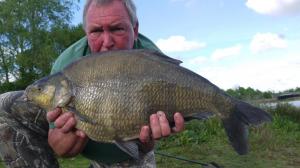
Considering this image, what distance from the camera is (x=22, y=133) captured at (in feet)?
12.4

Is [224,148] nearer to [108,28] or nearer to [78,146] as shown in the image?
[78,146]

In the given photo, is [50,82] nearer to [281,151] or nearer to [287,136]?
[281,151]

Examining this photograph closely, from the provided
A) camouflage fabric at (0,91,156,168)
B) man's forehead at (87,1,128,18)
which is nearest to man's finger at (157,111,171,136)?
man's forehead at (87,1,128,18)

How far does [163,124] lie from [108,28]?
2.81 ft

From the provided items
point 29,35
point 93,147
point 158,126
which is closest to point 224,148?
point 93,147

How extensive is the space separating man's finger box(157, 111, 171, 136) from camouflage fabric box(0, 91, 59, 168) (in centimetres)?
120

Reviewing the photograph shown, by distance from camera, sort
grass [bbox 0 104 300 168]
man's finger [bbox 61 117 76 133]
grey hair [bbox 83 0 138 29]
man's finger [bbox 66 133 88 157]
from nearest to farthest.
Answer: man's finger [bbox 61 117 76 133]
man's finger [bbox 66 133 88 157]
grey hair [bbox 83 0 138 29]
grass [bbox 0 104 300 168]

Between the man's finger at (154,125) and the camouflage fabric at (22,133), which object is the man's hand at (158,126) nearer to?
the man's finger at (154,125)

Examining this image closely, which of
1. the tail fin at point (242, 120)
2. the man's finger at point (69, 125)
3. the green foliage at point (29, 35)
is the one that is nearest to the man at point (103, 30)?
the man's finger at point (69, 125)

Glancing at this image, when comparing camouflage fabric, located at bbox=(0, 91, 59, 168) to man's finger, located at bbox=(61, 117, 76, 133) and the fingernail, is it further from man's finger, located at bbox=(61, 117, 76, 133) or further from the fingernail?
the fingernail

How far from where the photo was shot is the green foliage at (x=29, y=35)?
127ft

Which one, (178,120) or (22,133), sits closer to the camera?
(178,120)

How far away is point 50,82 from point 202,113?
844 mm

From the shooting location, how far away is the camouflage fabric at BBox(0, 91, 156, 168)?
12.2ft
